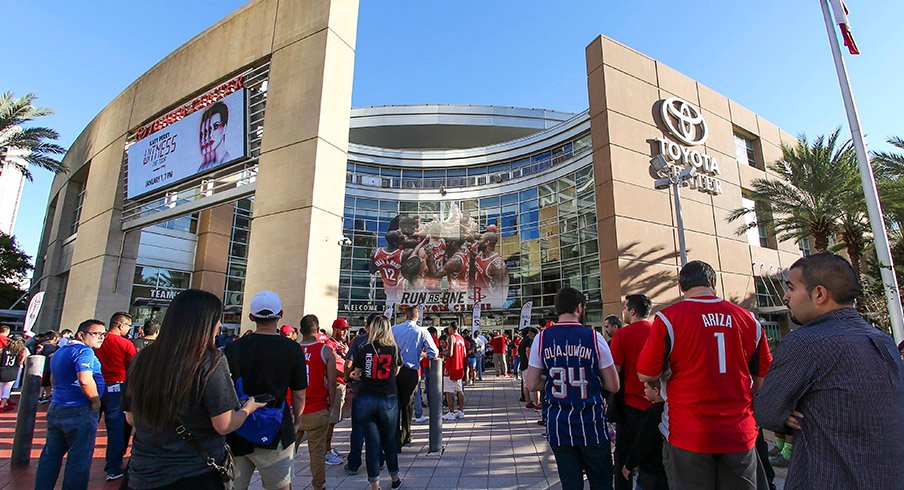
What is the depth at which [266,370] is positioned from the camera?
3070 mm

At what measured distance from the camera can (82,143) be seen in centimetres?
2403

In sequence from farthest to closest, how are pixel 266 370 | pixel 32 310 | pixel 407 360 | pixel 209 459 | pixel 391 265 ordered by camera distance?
pixel 391 265 < pixel 32 310 < pixel 407 360 < pixel 266 370 < pixel 209 459

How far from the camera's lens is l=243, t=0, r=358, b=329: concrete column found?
39.0ft

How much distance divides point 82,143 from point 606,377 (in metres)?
30.7

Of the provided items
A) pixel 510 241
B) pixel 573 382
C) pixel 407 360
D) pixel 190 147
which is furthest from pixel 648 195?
pixel 190 147

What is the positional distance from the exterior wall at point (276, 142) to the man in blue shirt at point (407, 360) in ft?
19.0

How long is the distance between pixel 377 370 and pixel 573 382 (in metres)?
2.34

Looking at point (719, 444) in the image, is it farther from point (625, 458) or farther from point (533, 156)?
A: point (533, 156)

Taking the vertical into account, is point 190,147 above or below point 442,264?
above

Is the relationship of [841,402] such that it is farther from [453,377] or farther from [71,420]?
[453,377]

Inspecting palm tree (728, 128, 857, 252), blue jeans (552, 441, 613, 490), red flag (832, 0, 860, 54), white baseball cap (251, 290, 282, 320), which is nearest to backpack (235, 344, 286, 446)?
white baseball cap (251, 290, 282, 320)

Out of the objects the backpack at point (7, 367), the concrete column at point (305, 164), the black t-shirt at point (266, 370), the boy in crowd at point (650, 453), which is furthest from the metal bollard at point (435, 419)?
the backpack at point (7, 367)

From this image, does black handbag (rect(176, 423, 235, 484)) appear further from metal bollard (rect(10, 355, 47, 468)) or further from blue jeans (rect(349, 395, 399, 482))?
metal bollard (rect(10, 355, 47, 468))

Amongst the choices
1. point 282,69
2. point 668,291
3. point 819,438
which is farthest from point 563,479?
point 668,291
